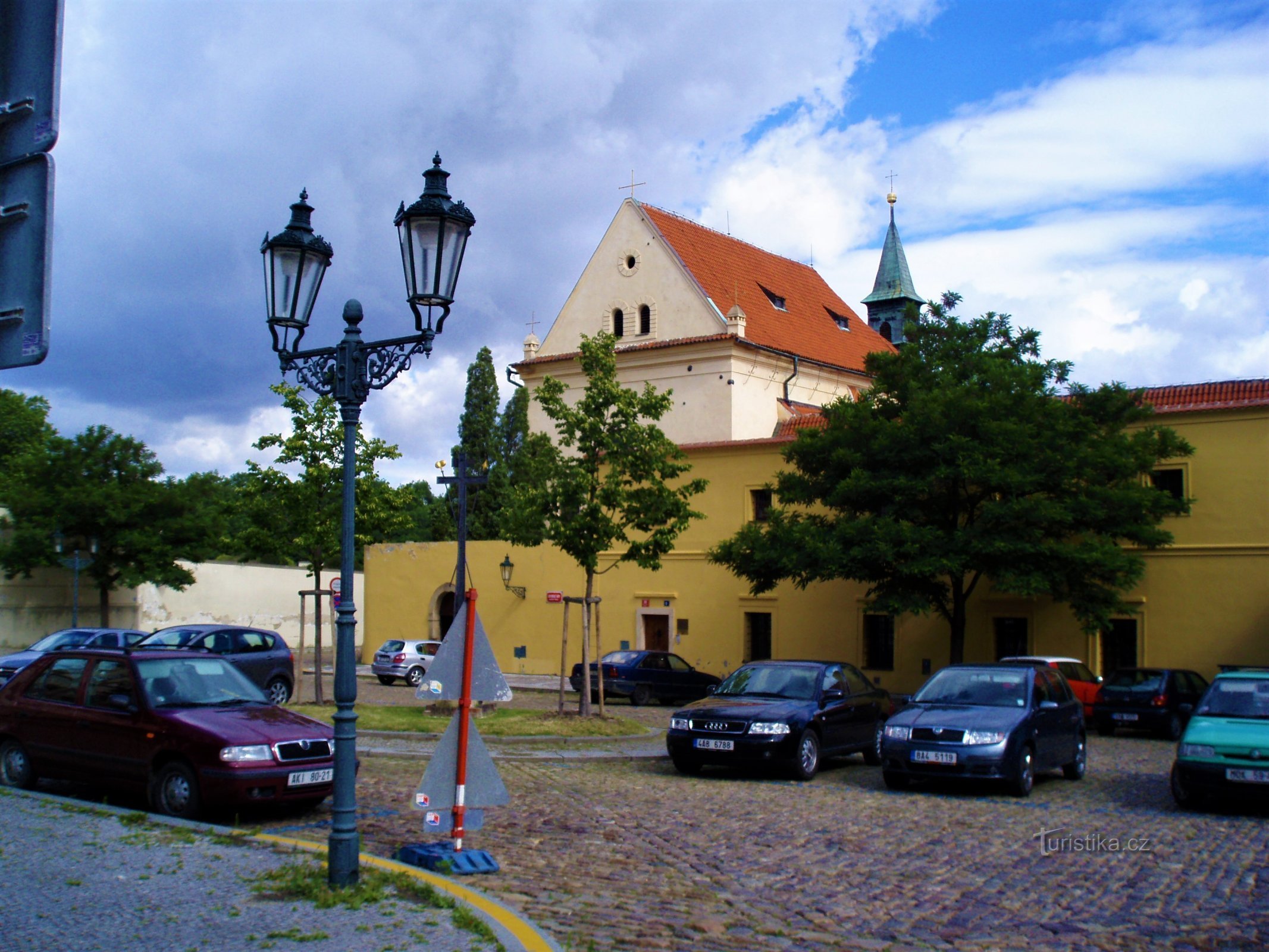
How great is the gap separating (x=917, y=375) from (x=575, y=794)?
1748 centimetres

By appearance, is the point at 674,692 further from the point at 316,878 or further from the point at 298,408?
the point at 316,878

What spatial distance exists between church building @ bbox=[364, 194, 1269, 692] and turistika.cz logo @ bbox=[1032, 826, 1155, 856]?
15.2 metres

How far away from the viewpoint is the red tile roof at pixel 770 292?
4734cm

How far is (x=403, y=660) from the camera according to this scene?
34.2m

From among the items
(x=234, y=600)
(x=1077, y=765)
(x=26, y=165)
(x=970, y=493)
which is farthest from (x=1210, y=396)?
(x=234, y=600)

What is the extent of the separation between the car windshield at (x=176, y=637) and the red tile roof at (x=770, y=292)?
2723 cm

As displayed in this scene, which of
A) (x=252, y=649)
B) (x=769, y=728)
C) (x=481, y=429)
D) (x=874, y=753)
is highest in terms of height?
(x=481, y=429)

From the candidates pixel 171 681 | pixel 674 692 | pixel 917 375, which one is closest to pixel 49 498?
pixel 674 692

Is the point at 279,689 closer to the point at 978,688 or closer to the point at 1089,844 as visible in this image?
the point at 978,688

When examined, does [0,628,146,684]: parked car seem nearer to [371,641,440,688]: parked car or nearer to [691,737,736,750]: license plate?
[371,641,440,688]: parked car

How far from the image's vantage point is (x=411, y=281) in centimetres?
823

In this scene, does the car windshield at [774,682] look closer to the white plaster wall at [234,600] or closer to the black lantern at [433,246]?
the black lantern at [433,246]

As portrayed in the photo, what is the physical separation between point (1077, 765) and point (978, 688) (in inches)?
80.4

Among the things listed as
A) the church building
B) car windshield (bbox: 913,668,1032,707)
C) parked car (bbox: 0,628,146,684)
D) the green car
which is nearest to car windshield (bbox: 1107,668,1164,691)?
the church building
